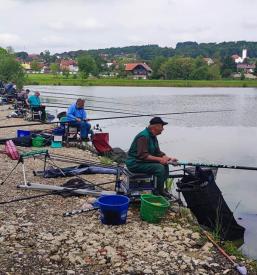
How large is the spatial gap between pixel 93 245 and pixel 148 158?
1.68 m

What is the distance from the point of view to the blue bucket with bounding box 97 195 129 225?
5547mm

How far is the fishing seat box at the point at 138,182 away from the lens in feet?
20.6

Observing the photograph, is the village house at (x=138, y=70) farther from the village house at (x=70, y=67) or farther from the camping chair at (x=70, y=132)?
the camping chair at (x=70, y=132)

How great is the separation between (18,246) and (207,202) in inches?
105

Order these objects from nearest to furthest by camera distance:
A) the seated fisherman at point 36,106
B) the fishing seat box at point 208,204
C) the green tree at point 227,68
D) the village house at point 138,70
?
the fishing seat box at point 208,204 < the seated fisherman at point 36,106 < the green tree at point 227,68 < the village house at point 138,70

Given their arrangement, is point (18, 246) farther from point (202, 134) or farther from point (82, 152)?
point (202, 134)

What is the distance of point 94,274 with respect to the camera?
4406 mm

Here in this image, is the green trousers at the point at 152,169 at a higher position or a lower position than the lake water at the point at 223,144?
higher

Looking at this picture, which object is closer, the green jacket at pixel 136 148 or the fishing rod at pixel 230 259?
the fishing rod at pixel 230 259

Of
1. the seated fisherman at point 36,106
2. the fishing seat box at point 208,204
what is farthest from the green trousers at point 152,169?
the seated fisherman at point 36,106

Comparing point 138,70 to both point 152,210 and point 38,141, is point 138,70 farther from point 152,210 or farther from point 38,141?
point 152,210

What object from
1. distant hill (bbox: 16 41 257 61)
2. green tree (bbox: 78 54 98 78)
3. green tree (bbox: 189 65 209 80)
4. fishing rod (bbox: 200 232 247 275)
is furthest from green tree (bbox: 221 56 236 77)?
fishing rod (bbox: 200 232 247 275)

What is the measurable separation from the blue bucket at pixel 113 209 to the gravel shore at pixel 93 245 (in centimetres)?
10

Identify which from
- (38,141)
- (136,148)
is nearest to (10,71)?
(38,141)
